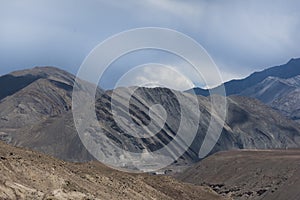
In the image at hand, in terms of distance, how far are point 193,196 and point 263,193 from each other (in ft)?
165

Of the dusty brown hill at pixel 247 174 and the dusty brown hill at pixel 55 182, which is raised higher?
the dusty brown hill at pixel 55 182

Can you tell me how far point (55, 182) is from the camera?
47.4 m

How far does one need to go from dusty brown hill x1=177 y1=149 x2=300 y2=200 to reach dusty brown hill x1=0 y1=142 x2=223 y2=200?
147 ft

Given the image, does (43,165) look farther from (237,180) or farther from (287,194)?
(237,180)

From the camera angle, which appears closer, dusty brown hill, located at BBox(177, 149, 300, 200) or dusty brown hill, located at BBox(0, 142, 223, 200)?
dusty brown hill, located at BBox(0, 142, 223, 200)

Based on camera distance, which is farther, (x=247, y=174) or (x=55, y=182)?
(x=247, y=174)

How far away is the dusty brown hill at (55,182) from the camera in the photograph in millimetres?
43406

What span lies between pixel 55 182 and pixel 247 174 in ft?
303

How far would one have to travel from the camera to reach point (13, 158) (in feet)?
160

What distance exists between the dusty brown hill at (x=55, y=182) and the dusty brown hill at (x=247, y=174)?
44.7m

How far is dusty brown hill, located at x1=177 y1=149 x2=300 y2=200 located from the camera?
119 metres

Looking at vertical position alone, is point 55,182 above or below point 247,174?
above

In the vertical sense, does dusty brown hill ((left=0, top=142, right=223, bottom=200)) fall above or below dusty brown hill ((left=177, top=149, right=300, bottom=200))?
above

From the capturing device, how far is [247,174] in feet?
441
